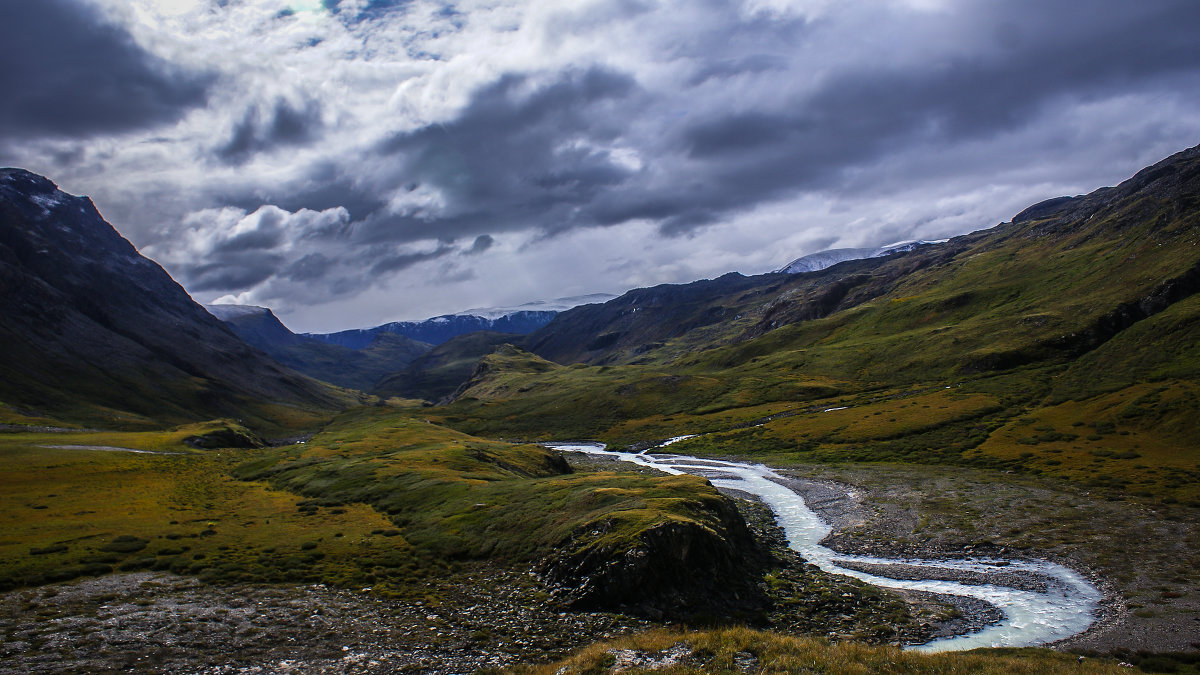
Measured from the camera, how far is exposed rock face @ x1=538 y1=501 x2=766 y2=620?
3609 centimetres

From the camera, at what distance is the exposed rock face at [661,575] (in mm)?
36094

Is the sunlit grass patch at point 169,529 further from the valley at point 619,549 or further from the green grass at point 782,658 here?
the green grass at point 782,658

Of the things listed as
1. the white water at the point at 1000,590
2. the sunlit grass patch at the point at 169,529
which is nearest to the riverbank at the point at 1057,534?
the white water at the point at 1000,590

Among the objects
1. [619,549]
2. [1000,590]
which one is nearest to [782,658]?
[619,549]

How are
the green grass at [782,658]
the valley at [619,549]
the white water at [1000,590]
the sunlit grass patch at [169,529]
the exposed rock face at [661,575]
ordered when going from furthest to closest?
the sunlit grass patch at [169,529] < the exposed rock face at [661,575] < the white water at [1000,590] < the valley at [619,549] < the green grass at [782,658]

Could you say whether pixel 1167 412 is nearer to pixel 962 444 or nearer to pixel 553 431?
pixel 962 444

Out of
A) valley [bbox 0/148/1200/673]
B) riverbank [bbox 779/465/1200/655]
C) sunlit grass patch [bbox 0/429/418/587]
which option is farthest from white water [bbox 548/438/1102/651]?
sunlit grass patch [bbox 0/429/418/587]

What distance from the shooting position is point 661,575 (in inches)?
1487

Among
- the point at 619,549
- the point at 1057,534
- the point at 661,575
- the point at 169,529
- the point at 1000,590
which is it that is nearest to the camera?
the point at 661,575

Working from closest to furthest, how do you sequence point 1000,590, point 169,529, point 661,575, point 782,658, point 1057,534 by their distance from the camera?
1. point 782,658
2. point 661,575
3. point 1000,590
4. point 169,529
5. point 1057,534

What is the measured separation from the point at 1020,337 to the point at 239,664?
18122 centimetres

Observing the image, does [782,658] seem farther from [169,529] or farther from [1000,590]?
[169,529]

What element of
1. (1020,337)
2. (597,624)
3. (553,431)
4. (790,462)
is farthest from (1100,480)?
(553,431)

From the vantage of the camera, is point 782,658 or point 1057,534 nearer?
point 782,658
